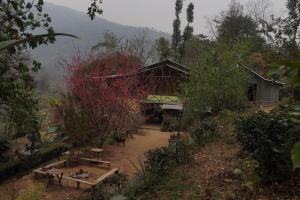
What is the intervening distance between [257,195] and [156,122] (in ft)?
62.8

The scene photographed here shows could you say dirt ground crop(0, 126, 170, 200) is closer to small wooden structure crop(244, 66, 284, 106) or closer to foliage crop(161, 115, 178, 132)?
foliage crop(161, 115, 178, 132)

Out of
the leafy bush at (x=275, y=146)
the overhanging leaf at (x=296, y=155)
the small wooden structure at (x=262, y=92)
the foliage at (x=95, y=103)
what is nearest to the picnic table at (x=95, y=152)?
the foliage at (x=95, y=103)

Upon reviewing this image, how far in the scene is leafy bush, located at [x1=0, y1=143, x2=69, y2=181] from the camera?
1276 cm

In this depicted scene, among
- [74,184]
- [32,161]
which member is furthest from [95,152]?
[74,184]

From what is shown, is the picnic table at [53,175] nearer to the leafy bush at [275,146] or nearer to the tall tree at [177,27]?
the leafy bush at [275,146]

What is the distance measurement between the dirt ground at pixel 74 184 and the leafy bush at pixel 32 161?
1.28ft

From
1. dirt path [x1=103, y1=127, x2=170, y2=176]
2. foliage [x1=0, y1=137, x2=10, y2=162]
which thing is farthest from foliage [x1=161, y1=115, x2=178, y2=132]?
foliage [x1=0, y1=137, x2=10, y2=162]

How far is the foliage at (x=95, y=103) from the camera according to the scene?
53.0 feet

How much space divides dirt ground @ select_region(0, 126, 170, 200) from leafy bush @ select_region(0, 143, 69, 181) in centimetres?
39

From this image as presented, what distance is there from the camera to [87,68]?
1756cm

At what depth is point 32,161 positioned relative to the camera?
14109 millimetres

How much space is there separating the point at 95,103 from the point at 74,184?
5.06 m

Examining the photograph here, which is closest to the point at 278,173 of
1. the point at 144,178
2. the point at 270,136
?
the point at 270,136

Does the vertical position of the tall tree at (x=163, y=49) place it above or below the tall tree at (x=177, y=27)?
below
